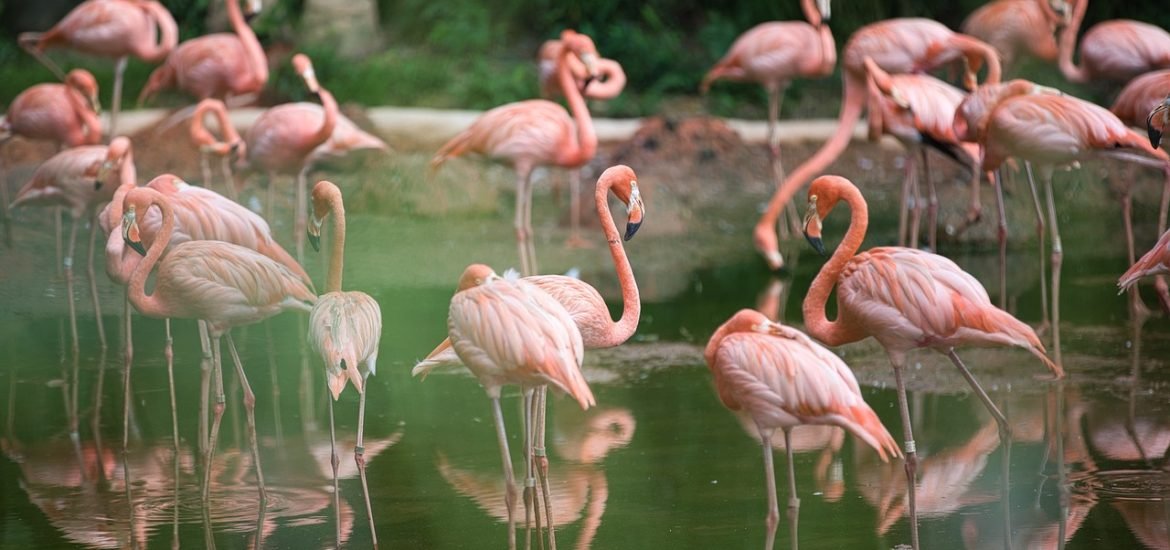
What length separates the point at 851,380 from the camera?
3953mm

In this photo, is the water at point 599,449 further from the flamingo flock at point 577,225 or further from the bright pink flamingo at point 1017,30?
the bright pink flamingo at point 1017,30

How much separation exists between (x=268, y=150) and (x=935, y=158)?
16.9 feet

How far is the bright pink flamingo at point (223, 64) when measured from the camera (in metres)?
9.33

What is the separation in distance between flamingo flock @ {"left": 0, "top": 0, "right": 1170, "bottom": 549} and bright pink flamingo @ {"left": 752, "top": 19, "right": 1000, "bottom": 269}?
1 centimetres

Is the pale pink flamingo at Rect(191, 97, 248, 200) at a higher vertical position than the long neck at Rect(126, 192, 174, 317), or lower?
lower

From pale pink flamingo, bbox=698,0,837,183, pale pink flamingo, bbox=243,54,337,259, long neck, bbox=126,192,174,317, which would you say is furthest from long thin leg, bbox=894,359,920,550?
pale pink flamingo, bbox=698,0,837,183

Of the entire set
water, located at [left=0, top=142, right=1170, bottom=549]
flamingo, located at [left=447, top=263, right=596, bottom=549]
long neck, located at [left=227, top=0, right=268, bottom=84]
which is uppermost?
flamingo, located at [left=447, top=263, right=596, bottom=549]

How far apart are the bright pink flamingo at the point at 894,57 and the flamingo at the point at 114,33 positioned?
4.44m

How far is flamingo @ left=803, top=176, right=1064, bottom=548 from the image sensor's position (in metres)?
4.36

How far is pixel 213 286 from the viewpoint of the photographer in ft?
15.1

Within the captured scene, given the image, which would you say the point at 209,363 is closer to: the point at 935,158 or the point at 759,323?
the point at 759,323

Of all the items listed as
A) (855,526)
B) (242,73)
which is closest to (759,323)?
(855,526)

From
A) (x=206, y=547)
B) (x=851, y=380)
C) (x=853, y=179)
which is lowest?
(x=853, y=179)

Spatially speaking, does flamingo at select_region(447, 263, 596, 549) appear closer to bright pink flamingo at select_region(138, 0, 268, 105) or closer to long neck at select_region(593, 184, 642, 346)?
long neck at select_region(593, 184, 642, 346)
